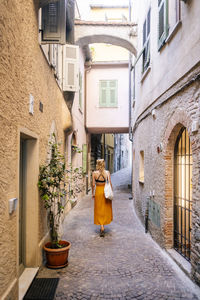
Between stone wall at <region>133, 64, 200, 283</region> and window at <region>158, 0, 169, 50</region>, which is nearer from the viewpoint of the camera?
stone wall at <region>133, 64, 200, 283</region>

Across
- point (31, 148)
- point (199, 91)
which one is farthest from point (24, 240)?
point (199, 91)

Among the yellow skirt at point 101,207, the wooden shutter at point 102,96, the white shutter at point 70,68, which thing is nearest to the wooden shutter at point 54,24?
the white shutter at point 70,68

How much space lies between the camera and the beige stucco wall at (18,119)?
3.08 meters

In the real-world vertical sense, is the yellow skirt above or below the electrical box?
below

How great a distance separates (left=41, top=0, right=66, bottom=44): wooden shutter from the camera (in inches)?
194

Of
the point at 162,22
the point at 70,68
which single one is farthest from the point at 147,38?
the point at 70,68

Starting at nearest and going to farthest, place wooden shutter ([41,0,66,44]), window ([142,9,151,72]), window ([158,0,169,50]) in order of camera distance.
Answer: wooden shutter ([41,0,66,44]), window ([158,0,169,50]), window ([142,9,151,72])

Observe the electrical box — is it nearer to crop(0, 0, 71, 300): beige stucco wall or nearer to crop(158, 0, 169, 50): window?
crop(0, 0, 71, 300): beige stucco wall

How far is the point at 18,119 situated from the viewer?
3.60 meters

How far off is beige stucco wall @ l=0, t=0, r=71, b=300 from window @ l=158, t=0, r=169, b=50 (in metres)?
2.44

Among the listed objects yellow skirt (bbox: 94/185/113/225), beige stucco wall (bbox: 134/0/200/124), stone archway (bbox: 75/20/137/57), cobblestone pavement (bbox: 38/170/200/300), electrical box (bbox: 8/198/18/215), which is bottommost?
cobblestone pavement (bbox: 38/170/200/300)

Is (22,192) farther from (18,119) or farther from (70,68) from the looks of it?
(70,68)

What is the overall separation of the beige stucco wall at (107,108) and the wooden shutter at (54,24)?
9.31m

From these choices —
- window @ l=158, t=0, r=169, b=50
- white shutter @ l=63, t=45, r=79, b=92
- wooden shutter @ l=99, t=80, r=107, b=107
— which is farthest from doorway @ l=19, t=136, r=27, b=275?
wooden shutter @ l=99, t=80, r=107, b=107
